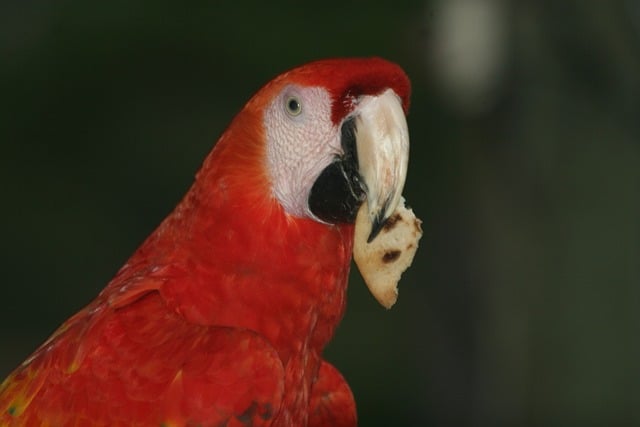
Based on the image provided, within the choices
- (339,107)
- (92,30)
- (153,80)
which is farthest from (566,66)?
(92,30)

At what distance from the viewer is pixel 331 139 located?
1.83 m

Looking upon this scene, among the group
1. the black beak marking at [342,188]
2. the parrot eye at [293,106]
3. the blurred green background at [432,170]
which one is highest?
the parrot eye at [293,106]

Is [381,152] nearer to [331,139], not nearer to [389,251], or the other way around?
[331,139]

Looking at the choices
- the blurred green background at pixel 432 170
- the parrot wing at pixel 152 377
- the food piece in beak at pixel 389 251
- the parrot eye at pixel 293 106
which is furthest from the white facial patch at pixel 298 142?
the blurred green background at pixel 432 170

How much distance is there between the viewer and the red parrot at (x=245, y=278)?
5.63 ft

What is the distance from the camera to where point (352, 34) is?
7.26 meters

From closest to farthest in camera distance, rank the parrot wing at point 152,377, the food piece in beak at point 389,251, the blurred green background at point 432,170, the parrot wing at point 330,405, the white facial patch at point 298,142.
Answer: the parrot wing at point 152,377
the white facial patch at point 298,142
the food piece in beak at point 389,251
the parrot wing at point 330,405
the blurred green background at point 432,170

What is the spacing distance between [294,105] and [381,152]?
195mm

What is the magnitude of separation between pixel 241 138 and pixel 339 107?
0.20 m

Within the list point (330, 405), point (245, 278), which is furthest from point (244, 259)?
point (330, 405)

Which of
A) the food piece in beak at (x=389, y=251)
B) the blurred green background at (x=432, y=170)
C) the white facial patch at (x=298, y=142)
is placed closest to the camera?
the white facial patch at (x=298, y=142)

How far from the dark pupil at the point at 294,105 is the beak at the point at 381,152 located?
0.11 m

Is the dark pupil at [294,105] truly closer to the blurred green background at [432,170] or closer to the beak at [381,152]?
the beak at [381,152]

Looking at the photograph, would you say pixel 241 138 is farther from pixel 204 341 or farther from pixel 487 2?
pixel 487 2
